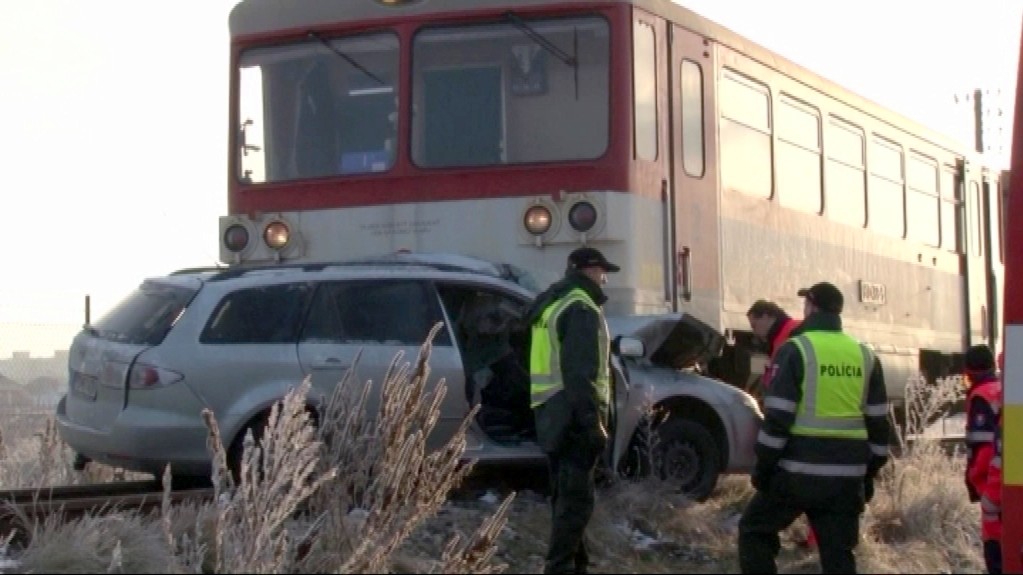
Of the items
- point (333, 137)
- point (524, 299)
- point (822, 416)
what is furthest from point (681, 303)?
point (822, 416)

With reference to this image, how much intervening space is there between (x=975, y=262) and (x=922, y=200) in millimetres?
1766

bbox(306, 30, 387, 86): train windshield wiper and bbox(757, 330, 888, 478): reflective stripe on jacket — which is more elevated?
bbox(306, 30, 387, 86): train windshield wiper

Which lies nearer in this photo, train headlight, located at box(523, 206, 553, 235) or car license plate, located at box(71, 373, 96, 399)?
car license plate, located at box(71, 373, 96, 399)

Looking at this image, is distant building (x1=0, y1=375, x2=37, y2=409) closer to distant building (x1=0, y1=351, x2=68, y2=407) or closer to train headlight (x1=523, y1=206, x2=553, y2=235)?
distant building (x1=0, y1=351, x2=68, y2=407)

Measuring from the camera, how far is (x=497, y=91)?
12.4m

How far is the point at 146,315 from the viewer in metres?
10.5

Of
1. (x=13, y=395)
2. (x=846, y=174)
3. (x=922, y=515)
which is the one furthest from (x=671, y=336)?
(x=13, y=395)

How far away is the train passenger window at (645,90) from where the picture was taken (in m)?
12.1

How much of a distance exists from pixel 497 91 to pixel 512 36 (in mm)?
405

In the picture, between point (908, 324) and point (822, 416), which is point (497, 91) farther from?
point (908, 324)

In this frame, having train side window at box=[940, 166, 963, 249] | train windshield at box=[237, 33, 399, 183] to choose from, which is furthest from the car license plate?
train side window at box=[940, 166, 963, 249]

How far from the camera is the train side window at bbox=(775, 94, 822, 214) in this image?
14.4m

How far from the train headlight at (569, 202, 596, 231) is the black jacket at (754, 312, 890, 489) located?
3.80 meters

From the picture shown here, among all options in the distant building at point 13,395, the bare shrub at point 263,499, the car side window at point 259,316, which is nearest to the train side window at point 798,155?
the car side window at point 259,316
